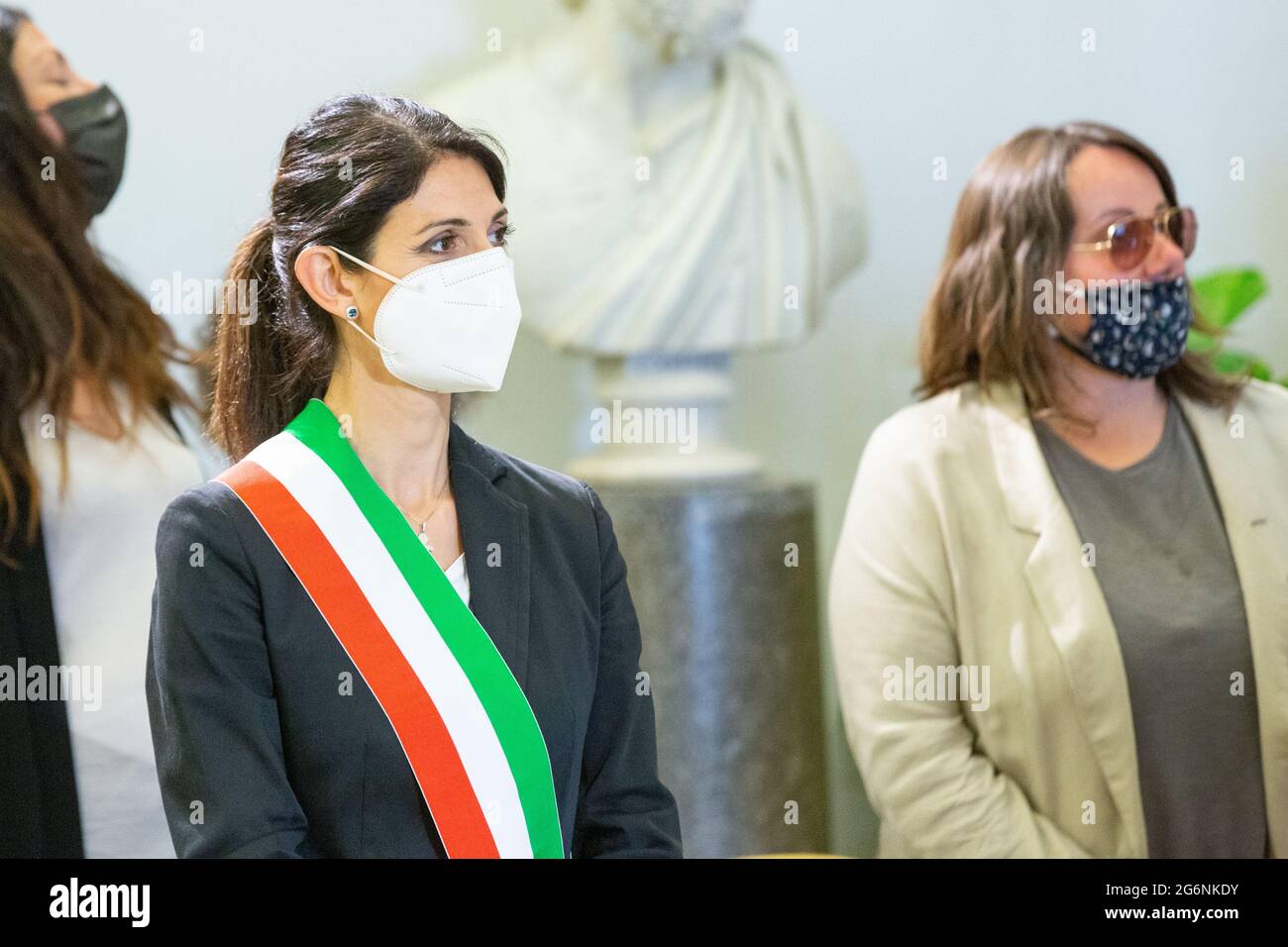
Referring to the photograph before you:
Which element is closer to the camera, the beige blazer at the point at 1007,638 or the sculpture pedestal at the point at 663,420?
the beige blazer at the point at 1007,638

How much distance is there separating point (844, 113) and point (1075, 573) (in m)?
1.06

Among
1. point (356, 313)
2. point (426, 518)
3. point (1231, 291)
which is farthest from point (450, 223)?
point (1231, 291)

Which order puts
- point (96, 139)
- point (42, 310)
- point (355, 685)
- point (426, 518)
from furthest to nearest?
point (96, 139), point (42, 310), point (426, 518), point (355, 685)

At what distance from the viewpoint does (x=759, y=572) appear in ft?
7.82

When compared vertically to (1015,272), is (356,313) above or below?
below

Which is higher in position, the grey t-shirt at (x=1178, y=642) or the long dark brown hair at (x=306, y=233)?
the long dark brown hair at (x=306, y=233)

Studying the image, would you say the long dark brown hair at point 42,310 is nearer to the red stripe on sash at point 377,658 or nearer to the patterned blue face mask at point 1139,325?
the red stripe on sash at point 377,658

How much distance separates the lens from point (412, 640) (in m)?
1.62

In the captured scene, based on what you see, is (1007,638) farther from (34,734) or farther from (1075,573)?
(34,734)

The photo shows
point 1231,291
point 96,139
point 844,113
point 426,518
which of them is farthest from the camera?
point 844,113

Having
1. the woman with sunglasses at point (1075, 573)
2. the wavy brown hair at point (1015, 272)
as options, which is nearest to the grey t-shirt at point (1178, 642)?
the woman with sunglasses at point (1075, 573)

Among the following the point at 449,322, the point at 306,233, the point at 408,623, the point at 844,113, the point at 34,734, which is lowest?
the point at 34,734

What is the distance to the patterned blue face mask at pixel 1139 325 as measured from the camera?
1997 millimetres

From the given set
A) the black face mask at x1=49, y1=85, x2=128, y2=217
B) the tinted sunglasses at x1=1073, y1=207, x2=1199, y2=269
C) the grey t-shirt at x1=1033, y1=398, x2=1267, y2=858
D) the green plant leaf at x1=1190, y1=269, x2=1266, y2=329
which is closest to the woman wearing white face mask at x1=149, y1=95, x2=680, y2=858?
the black face mask at x1=49, y1=85, x2=128, y2=217
